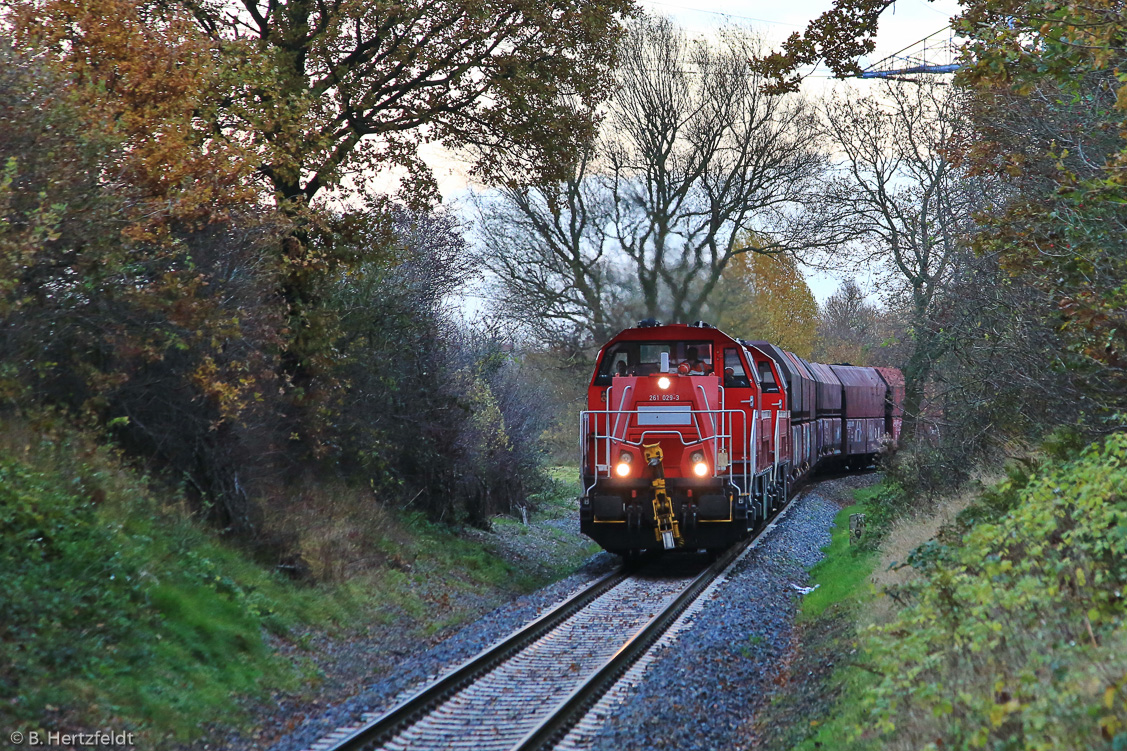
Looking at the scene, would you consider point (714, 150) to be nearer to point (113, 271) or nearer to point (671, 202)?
point (671, 202)

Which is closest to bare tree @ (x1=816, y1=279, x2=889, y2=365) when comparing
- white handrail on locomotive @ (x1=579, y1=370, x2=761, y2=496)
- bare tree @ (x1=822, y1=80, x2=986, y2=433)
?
bare tree @ (x1=822, y1=80, x2=986, y2=433)

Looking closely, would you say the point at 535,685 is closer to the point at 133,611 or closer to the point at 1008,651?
the point at 133,611

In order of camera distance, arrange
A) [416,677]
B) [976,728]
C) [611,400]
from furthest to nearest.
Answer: [611,400] → [416,677] → [976,728]

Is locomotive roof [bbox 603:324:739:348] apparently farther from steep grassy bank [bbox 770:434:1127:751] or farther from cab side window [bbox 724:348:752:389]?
steep grassy bank [bbox 770:434:1127:751]

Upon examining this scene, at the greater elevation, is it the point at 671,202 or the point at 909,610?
the point at 671,202

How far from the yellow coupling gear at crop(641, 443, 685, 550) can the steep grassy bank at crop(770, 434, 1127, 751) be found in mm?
4831

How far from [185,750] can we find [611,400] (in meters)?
8.94

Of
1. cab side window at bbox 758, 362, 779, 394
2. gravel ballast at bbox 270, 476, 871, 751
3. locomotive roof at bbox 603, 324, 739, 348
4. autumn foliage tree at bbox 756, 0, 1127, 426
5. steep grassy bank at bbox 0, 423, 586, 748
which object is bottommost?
gravel ballast at bbox 270, 476, 871, 751

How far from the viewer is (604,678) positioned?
27.2ft

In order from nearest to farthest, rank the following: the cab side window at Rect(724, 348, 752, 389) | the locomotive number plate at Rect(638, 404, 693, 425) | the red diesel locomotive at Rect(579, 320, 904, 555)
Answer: the red diesel locomotive at Rect(579, 320, 904, 555) → the locomotive number plate at Rect(638, 404, 693, 425) → the cab side window at Rect(724, 348, 752, 389)

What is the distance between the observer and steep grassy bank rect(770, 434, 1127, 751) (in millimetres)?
4305

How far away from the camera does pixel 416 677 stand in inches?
Answer: 333

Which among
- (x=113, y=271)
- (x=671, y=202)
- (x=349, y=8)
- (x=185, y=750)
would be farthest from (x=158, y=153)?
(x=671, y=202)

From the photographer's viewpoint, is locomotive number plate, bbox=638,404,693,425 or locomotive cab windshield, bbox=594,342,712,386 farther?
locomotive cab windshield, bbox=594,342,712,386
